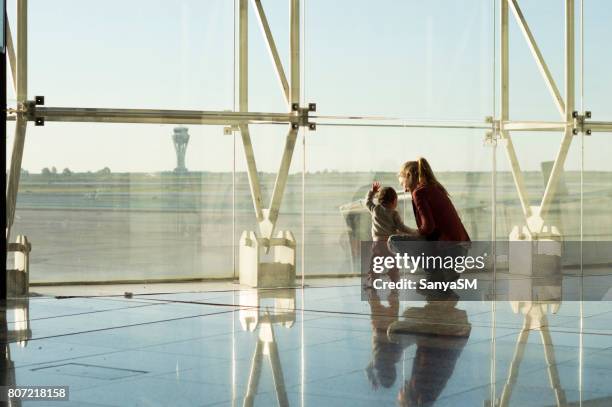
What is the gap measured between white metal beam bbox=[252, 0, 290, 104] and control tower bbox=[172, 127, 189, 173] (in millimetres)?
1343

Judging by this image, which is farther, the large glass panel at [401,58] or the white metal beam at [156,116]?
the large glass panel at [401,58]

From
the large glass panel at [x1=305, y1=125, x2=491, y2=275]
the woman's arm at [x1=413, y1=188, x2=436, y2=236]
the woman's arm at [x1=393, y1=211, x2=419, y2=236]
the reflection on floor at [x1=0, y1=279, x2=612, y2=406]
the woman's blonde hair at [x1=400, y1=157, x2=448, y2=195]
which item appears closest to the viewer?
the reflection on floor at [x1=0, y1=279, x2=612, y2=406]

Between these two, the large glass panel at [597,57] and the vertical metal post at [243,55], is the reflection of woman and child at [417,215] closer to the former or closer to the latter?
the vertical metal post at [243,55]

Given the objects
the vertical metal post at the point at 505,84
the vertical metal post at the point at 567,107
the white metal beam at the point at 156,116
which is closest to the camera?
the white metal beam at the point at 156,116

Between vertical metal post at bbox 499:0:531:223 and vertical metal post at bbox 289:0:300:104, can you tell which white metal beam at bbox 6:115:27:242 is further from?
vertical metal post at bbox 499:0:531:223

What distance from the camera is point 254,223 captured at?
41.2 feet

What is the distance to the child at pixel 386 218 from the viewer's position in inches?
475

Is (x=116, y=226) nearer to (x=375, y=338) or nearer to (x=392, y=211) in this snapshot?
(x=392, y=211)

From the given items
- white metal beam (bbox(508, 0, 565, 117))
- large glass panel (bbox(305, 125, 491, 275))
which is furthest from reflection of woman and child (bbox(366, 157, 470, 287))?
→ white metal beam (bbox(508, 0, 565, 117))

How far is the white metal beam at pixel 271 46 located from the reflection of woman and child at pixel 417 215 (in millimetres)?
1665

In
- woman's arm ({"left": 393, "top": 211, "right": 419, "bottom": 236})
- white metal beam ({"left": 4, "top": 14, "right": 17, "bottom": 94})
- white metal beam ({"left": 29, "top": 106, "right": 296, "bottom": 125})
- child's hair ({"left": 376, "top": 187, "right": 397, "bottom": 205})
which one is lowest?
woman's arm ({"left": 393, "top": 211, "right": 419, "bottom": 236})

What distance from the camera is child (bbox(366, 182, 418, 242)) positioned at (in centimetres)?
1206

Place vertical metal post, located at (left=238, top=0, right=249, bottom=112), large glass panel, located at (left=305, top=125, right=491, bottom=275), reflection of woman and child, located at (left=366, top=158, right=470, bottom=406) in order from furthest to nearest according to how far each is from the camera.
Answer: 1. large glass panel, located at (left=305, top=125, right=491, bottom=275)
2. vertical metal post, located at (left=238, top=0, right=249, bottom=112)
3. reflection of woman and child, located at (left=366, top=158, right=470, bottom=406)

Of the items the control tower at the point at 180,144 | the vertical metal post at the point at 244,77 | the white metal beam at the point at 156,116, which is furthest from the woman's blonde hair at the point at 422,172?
the control tower at the point at 180,144
